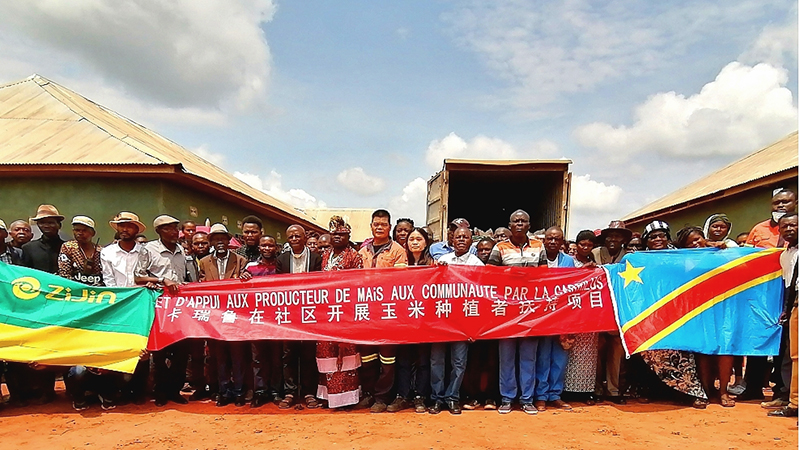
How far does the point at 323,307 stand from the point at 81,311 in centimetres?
227

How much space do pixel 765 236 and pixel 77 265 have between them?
717 cm

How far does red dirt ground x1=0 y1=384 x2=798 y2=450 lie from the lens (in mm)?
3682

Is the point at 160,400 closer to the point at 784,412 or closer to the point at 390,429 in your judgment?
the point at 390,429

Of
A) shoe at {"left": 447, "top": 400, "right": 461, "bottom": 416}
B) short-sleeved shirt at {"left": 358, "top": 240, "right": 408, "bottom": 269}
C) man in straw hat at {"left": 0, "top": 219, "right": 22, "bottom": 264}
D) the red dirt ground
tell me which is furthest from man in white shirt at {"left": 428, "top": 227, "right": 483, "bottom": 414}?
man in straw hat at {"left": 0, "top": 219, "right": 22, "bottom": 264}

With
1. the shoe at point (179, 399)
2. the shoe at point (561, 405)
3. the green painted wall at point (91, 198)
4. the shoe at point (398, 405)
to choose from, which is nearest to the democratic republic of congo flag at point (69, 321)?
the shoe at point (179, 399)

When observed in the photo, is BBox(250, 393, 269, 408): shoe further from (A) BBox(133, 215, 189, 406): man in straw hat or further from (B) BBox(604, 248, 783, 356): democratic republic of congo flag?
(B) BBox(604, 248, 783, 356): democratic republic of congo flag

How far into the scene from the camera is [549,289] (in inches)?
183

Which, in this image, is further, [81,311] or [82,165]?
[82,165]

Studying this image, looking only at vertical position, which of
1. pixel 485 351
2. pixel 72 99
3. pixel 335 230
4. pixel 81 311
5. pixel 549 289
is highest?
pixel 72 99

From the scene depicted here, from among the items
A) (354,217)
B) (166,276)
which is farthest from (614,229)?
(354,217)

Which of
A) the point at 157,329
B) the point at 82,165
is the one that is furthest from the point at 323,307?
the point at 82,165

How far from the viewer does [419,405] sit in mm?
4445

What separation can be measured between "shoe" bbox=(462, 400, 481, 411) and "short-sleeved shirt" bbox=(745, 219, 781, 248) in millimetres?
3590

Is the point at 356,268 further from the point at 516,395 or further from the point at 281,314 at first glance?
the point at 516,395
